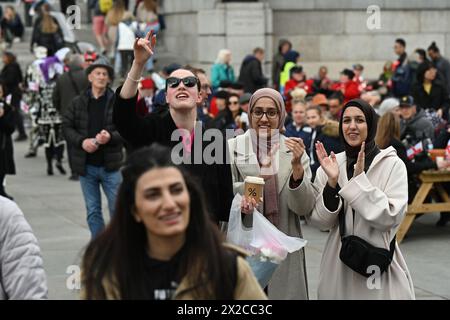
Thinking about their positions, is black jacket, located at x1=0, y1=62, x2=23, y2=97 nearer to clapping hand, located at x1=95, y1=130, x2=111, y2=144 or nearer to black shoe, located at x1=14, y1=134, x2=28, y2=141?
black shoe, located at x1=14, y1=134, x2=28, y2=141

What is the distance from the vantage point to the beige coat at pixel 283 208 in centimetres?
652

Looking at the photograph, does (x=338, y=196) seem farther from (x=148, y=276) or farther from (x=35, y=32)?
(x=35, y=32)

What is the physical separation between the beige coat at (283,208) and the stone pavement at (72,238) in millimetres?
2155

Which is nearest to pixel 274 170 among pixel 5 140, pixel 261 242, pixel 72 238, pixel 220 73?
pixel 261 242

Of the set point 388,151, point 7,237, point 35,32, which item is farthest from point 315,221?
point 35,32

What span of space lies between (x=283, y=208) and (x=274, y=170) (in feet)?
0.76

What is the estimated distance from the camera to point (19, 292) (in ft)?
14.9

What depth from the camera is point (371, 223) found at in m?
6.00

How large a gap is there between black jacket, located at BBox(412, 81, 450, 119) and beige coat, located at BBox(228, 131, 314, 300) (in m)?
11.5

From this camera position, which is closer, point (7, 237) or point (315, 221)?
point (7, 237)

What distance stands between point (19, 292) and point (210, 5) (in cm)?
2089

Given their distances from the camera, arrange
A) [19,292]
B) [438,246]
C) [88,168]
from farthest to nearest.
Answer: [438,246] < [88,168] < [19,292]

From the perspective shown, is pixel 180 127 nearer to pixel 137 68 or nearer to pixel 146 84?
pixel 137 68

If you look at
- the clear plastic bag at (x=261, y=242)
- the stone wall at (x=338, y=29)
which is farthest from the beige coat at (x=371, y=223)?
the stone wall at (x=338, y=29)
